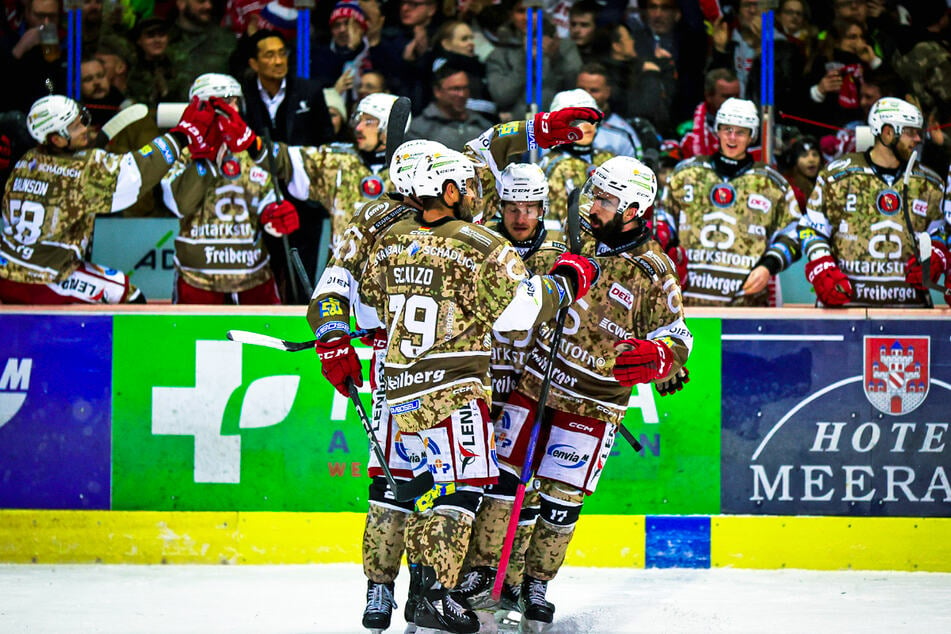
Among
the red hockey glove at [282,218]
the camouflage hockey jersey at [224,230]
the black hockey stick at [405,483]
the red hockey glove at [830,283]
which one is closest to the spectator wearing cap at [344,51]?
the camouflage hockey jersey at [224,230]

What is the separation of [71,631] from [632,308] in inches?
96.6

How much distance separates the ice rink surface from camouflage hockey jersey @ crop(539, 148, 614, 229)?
1992 mm

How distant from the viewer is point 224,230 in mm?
7086

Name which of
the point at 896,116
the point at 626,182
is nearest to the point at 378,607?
the point at 626,182

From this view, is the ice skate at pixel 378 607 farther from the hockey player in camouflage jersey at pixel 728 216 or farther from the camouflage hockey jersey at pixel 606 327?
the hockey player in camouflage jersey at pixel 728 216

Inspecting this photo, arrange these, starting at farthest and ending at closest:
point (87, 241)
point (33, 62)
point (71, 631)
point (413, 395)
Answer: point (33, 62), point (87, 241), point (71, 631), point (413, 395)

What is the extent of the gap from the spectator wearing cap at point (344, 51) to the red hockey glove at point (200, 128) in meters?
1.33

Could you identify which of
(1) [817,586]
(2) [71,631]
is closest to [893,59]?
(1) [817,586]

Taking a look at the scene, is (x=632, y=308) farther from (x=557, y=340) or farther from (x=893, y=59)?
(x=893, y=59)

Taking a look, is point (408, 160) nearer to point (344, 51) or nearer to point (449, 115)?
point (449, 115)

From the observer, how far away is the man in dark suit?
757 centimetres

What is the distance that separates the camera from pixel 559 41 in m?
8.11

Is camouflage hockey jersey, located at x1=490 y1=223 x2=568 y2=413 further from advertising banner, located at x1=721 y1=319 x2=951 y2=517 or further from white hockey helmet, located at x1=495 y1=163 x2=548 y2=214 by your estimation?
advertising banner, located at x1=721 y1=319 x2=951 y2=517

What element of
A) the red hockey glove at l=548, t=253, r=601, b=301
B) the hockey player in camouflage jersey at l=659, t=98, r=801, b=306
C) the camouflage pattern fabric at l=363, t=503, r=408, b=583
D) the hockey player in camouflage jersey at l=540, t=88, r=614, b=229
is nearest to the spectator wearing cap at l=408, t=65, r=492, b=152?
the hockey player in camouflage jersey at l=540, t=88, r=614, b=229
